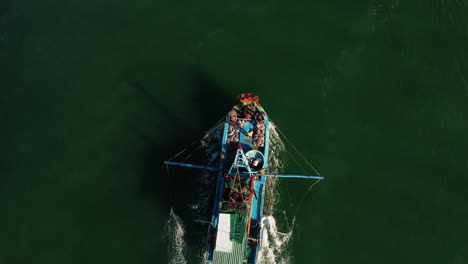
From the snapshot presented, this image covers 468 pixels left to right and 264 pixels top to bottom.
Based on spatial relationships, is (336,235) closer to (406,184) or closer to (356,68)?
(406,184)

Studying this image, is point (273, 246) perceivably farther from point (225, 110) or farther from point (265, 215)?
point (225, 110)

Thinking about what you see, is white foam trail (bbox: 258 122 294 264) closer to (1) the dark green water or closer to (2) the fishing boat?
(1) the dark green water

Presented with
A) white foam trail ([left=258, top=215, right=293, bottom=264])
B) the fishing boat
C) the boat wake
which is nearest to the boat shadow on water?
the boat wake

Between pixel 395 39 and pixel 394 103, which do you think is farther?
pixel 395 39

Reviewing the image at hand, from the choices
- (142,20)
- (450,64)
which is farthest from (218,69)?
(450,64)

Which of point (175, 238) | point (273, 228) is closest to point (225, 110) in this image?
point (273, 228)

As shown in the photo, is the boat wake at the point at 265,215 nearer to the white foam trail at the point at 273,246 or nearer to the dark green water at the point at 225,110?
the white foam trail at the point at 273,246

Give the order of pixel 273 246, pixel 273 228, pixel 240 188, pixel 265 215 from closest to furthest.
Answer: pixel 240 188 → pixel 273 246 → pixel 273 228 → pixel 265 215
